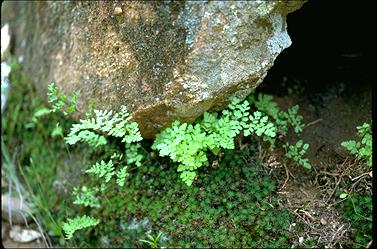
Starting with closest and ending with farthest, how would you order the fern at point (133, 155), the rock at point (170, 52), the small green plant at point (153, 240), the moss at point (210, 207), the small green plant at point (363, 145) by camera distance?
the rock at point (170, 52)
the small green plant at point (363, 145)
the moss at point (210, 207)
the small green plant at point (153, 240)
the fern at point (133, 155)

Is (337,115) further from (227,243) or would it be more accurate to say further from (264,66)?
(227,243)

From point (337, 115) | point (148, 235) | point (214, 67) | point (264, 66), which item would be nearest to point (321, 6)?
point (337, 115)

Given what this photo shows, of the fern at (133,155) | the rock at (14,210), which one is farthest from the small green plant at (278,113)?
the rock at (14,210)

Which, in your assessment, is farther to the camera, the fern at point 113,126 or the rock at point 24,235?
the rock at point 24,235

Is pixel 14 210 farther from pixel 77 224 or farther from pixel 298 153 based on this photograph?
pixel 298 153

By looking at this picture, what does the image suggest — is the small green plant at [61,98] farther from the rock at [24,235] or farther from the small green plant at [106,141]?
the rock at [24,235]

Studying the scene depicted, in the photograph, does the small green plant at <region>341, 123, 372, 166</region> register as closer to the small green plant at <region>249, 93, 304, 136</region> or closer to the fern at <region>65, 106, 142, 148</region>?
the small green plant at <region>249, 93, 304, 136</region>
